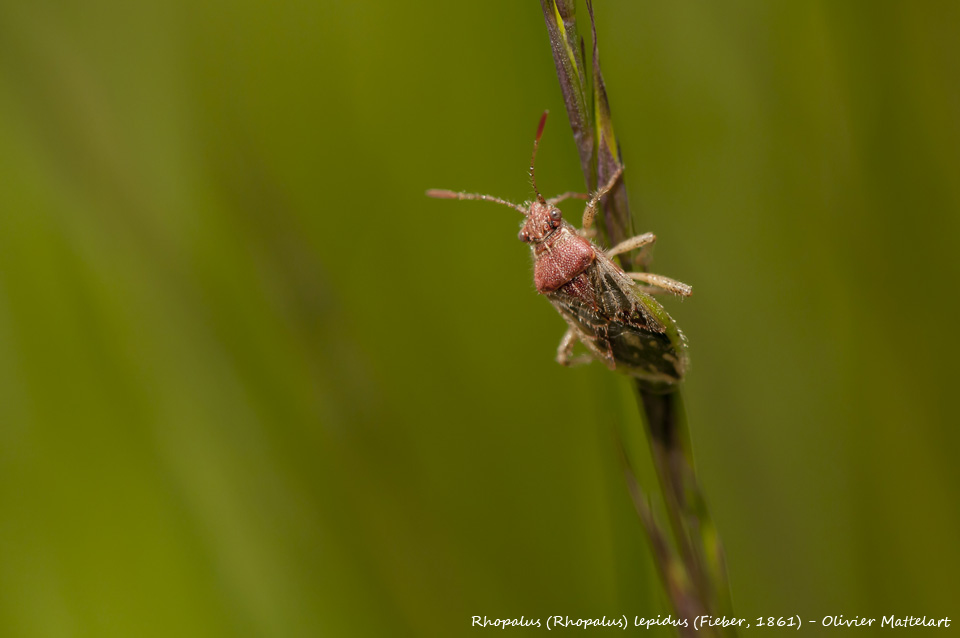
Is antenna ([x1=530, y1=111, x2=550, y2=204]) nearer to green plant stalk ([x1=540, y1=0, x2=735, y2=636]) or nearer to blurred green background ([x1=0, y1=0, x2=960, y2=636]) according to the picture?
blurred green background ([x1=0, y1=0, x2=960, y2=636])

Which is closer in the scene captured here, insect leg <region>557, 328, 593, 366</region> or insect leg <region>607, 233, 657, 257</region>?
insect leg <region>607, 233, 657, 257</region>

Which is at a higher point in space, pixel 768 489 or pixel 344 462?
pixel 344 462

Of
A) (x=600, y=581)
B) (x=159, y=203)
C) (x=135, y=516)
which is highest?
(x=159, y=203)

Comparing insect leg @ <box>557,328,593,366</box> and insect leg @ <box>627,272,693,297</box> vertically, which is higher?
insect leg @ <box>627,272,693,297</box>

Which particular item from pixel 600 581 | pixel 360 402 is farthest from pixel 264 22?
pixel 600 581

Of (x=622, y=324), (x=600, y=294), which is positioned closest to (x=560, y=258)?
(x=600, y=294)

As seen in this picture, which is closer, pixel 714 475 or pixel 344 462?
pixel 344 462

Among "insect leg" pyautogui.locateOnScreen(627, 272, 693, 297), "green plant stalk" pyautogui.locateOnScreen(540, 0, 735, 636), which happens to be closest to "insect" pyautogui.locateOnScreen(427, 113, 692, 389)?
"insect leg" pyautogui.locateOnScreen(627, 272, 693, 297)

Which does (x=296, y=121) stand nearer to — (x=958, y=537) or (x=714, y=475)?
(x=714, y=475)
